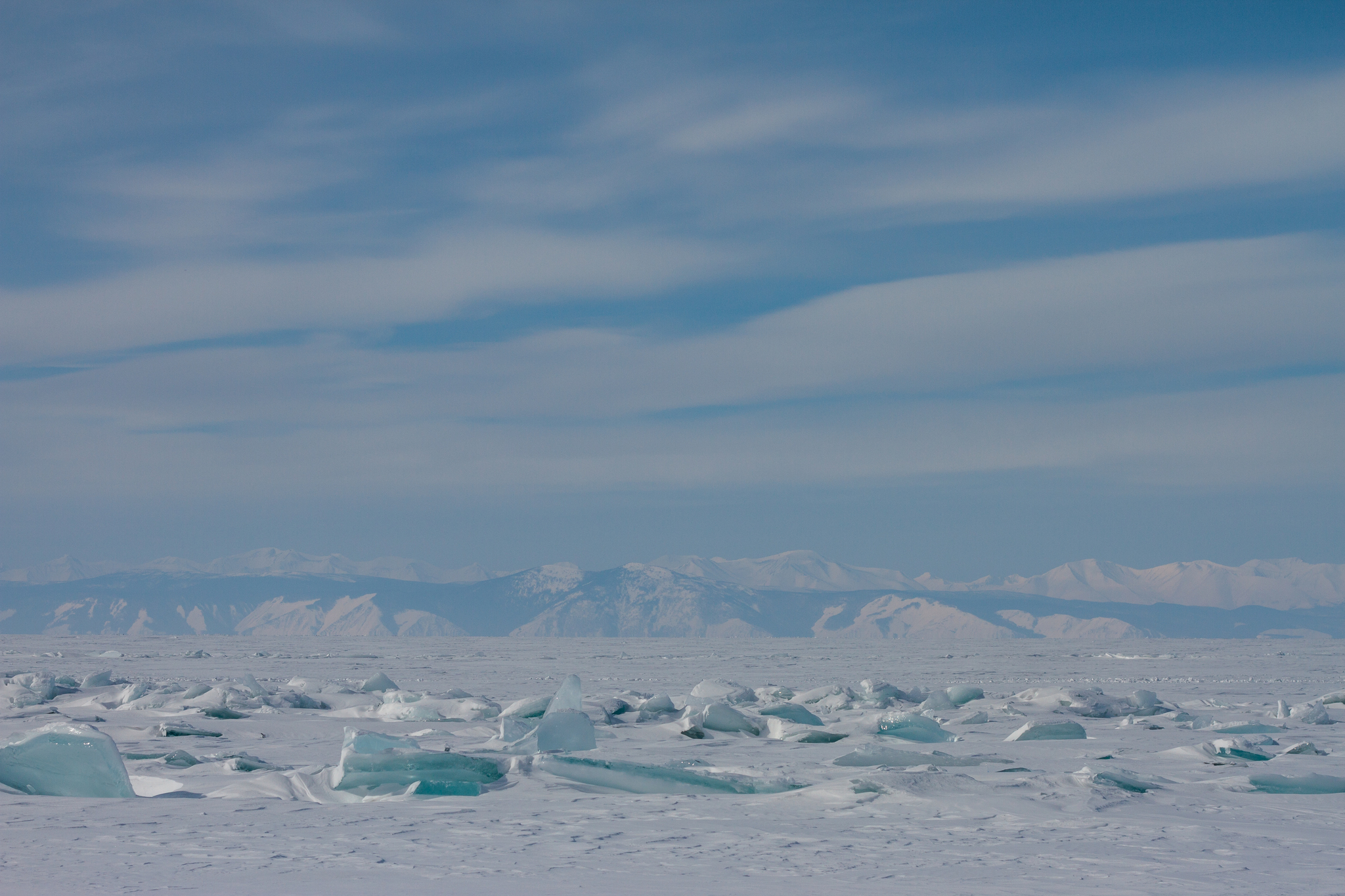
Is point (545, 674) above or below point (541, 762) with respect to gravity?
below

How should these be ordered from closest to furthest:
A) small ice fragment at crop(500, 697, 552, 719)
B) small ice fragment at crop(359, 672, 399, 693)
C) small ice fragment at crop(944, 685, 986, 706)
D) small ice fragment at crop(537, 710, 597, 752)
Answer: small ice fragment at crop(537, 710, 597, 752) → small ice fragment at crop(500, 697, 552, 719) → small ice fragment at crop(944, 685, 986, 706) → small ice fragment at crop(359, 672, 399, 693)

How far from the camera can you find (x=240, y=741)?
6672 mm

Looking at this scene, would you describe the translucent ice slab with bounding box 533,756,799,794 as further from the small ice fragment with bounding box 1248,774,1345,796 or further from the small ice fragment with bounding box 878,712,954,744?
the small ice fragment with bounding box 878,712,954,744

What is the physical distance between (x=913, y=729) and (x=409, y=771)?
3.58 meters

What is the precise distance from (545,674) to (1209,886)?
14.4 meters

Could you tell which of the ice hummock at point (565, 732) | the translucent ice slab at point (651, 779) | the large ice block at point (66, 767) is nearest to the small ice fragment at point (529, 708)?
the ice hummock at point (565, 732)

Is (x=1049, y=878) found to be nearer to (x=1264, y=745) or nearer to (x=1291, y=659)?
(x=1264, y=745)

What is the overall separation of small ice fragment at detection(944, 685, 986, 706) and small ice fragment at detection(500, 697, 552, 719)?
3983 millimetres

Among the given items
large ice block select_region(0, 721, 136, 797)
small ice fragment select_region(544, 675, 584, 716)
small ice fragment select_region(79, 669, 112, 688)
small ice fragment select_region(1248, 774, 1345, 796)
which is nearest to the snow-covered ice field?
small ice fragment select_region(1248, 774, 1345, 796)

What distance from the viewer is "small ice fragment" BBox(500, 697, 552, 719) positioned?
26.5ft

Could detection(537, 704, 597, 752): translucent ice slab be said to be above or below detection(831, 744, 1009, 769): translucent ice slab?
above

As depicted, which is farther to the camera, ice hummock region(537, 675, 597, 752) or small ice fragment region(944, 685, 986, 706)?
small ice fragment region(944, 685, 986, 706)

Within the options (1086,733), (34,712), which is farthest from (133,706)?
(1086,733)

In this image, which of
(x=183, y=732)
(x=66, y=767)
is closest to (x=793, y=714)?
(x=183, y=732)
